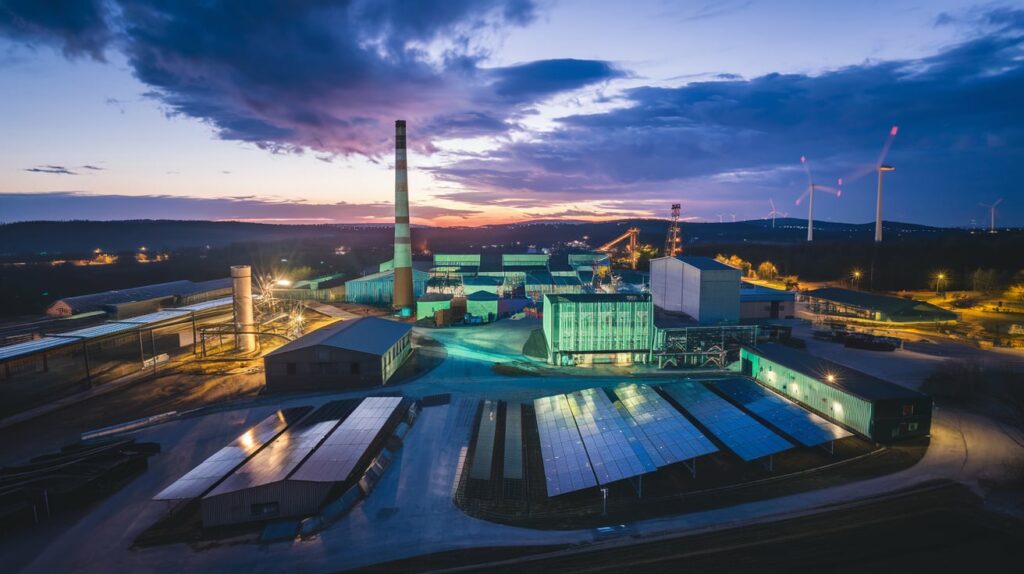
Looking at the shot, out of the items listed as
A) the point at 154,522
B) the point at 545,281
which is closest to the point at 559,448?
the point at 154,522

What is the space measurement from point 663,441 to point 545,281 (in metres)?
41.0

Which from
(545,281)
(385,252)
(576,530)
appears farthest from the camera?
(385,252)

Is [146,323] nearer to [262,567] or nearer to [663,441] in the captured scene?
[262,567]

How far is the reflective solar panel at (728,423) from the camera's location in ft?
59.7

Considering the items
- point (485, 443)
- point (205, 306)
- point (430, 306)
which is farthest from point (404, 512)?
point (205, 306)

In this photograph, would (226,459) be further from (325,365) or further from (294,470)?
(325,365)

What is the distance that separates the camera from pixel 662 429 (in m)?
19.6

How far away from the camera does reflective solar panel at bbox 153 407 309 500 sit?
15836 millimetres

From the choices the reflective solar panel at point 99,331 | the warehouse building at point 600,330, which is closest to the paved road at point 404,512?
the warehouse building at point 600,330

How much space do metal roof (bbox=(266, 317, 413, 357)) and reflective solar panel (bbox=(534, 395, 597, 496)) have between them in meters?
11.9

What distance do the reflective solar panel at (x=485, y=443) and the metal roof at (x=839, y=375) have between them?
15967 millimetres

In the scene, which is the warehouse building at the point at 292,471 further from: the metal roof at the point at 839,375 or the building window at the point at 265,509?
the metal roof at the point at 839,375

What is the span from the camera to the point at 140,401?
26.5m

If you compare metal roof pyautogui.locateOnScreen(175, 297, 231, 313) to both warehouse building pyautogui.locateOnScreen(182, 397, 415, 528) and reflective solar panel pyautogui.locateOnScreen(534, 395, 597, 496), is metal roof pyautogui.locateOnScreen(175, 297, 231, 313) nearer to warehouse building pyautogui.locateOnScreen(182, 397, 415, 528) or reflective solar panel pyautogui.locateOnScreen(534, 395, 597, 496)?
warehouse building pyautogui.locateOnScreen(182, 397, 415, 528)
